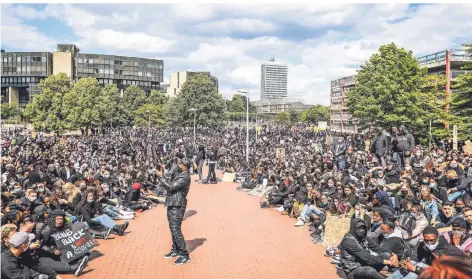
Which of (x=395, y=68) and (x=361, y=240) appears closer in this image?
(x=361, y=240)

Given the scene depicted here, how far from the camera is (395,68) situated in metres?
36.1

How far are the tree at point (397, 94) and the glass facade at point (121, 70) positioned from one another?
76.6m

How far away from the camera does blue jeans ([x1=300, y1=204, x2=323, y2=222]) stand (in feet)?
39.3

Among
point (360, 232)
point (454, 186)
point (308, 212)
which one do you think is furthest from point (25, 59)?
point (360, 232)

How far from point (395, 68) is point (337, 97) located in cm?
5198

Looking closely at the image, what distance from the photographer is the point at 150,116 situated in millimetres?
73750

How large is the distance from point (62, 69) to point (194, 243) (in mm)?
94812

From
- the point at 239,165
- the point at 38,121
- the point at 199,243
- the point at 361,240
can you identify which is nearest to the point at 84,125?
the point at 38,121

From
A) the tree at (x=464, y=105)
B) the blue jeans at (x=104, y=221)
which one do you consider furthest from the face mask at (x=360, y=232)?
the tree at (x=464, y=105)

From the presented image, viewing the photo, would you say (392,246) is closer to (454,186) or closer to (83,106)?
(454,186)

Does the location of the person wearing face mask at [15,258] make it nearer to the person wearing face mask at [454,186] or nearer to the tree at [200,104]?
the person wearing face mask at [454,186]

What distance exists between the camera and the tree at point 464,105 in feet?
98.8

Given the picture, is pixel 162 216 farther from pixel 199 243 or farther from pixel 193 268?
pixel 193 268

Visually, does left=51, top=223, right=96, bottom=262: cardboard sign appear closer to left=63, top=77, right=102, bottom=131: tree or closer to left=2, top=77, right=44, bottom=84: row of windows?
left=63, top=77, right=102, bottom=131: tree
